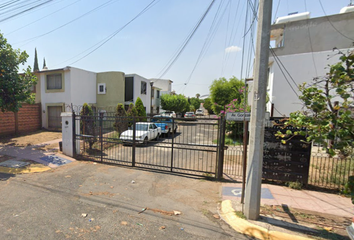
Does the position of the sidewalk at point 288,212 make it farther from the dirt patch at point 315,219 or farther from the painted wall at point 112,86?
the painted wall at point 112,86

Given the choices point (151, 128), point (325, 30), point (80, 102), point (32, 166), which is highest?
point (325, 30)

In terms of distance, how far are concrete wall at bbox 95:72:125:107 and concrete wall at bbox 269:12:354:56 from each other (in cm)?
1439

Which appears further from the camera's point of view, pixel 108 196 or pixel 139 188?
pixel 139 188

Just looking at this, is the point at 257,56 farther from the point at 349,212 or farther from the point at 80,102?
the point at 80,102

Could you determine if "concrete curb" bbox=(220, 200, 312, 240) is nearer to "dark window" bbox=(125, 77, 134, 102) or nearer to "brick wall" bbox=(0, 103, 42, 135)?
"brick wall" bbox=(0, 103, 42, 135)

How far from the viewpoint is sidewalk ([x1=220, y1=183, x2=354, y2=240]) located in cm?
297

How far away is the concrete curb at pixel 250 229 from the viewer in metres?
2.85

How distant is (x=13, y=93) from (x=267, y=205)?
474 inches

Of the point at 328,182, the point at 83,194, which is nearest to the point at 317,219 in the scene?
the point at 328,182

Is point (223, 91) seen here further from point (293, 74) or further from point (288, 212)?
point (288, 212)

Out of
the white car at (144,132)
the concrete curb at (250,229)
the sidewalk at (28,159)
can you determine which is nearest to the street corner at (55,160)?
the sidewalk at (28,159)

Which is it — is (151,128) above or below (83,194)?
above

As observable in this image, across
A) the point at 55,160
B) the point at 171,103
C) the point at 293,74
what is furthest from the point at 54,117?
the point at 293,74

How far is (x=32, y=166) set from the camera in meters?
6.45
